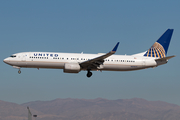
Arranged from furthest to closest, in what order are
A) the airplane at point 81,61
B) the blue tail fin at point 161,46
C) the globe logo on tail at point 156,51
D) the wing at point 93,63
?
1. the blue tail fin at point 161,46
2. the globe logo on tail at point 156,51
3. the airplane at point 81,61
4. the wing at point 93,63

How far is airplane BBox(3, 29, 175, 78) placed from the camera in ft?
159

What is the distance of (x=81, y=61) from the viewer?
4984 centimetres

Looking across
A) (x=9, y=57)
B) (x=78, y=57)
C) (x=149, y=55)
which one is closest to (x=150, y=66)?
(x=149, y=55)

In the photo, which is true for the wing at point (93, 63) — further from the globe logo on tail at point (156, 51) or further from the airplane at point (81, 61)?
the globe logo on tail at point (156, 51)

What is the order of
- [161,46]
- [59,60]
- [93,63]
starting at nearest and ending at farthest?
[59,60] < [93,63] < [161,46]

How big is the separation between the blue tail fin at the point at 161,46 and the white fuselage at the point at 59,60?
6301mm

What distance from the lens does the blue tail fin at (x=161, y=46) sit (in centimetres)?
5679

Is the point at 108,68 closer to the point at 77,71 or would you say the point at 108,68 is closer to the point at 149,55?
the point at 77,71

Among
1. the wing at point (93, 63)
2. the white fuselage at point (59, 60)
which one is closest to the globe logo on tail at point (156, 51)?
the white fuselage at point (59, 60)

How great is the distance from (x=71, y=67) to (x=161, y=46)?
20.8 meters

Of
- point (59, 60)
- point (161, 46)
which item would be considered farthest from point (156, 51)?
point (59, 60)

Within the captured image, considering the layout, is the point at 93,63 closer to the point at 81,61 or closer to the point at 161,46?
the point at 81,61

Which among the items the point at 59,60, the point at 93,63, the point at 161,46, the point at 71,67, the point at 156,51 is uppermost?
the point at 161,46

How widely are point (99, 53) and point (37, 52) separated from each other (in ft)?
37.0
